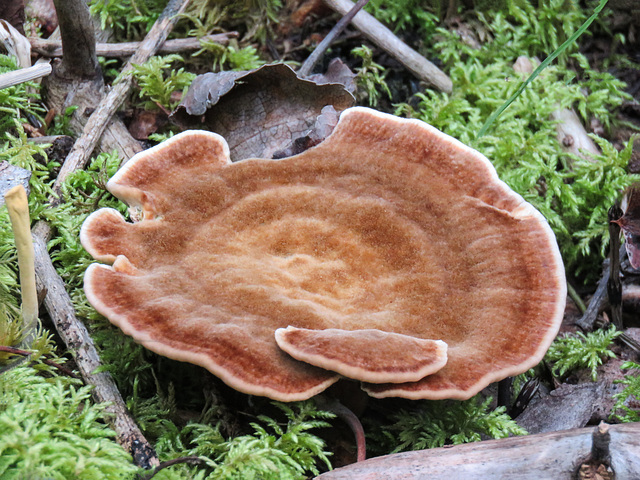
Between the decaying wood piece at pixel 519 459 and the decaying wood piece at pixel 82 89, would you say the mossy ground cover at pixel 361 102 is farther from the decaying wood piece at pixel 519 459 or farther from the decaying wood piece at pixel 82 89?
the decaying wood piece at pixel 519 459

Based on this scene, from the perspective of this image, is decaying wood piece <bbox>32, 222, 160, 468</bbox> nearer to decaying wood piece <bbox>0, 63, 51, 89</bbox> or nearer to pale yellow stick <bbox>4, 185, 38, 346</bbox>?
pale yellow stick <bbox>4, 185, 38, 346</bbox>

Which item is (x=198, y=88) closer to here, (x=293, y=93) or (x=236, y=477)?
(x=293, y=93)

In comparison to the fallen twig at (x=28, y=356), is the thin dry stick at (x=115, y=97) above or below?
above

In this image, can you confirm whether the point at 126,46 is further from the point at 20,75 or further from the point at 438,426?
the point at 438,426

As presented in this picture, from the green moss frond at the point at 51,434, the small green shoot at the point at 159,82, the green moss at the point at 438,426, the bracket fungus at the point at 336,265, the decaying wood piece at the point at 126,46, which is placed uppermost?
the decaying wood piece at the point at 126,46

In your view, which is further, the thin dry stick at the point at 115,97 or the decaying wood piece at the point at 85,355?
the thin dry stick at the point at 115,97

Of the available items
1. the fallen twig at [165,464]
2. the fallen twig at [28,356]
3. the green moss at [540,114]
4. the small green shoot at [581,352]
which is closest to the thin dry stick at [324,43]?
the green moss at [540,114]

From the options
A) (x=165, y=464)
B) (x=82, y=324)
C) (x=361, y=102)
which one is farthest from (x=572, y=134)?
(x=165, y=464)
